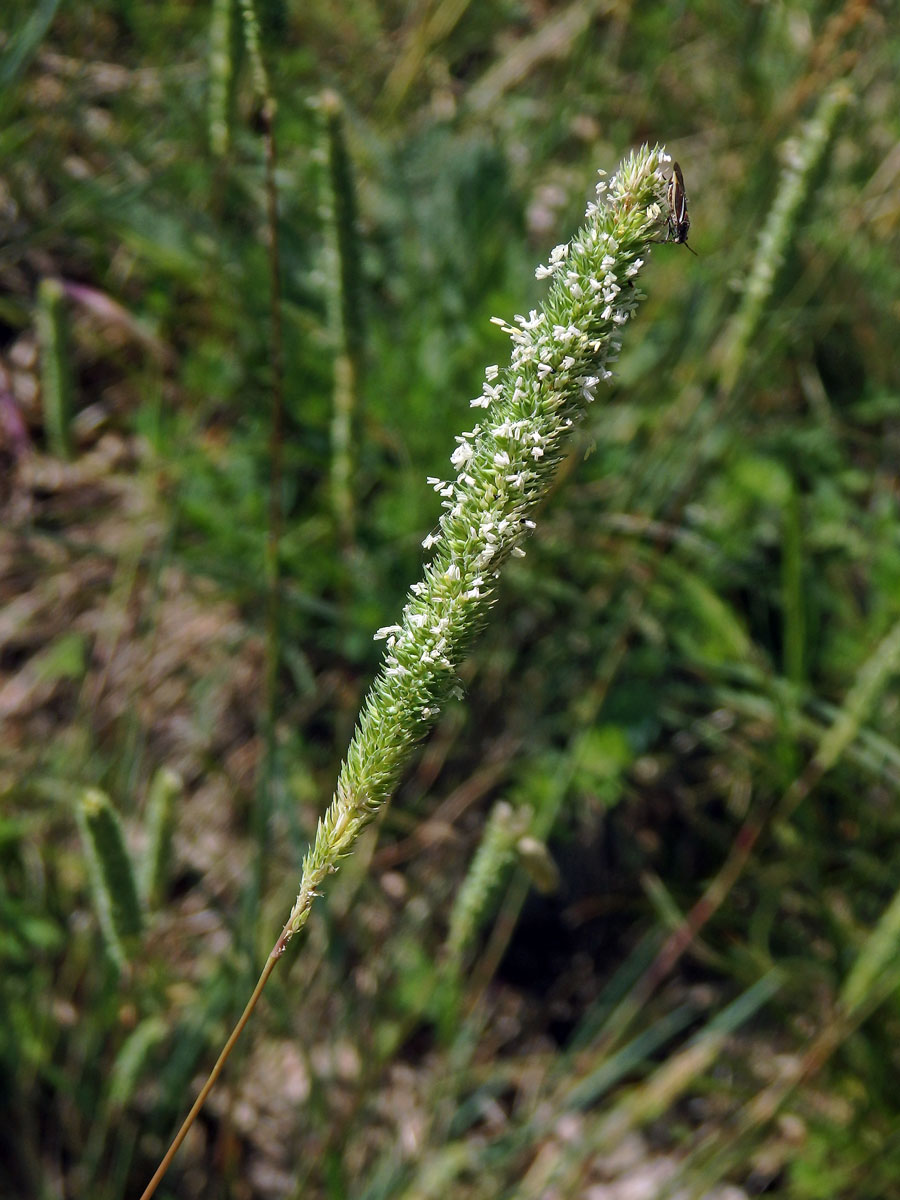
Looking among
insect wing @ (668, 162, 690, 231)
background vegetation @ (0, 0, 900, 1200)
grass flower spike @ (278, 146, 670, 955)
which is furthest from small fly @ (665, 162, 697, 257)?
background vegetation @ (0, 0, 900, 1200)

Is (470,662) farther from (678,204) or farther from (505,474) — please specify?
(505,474)

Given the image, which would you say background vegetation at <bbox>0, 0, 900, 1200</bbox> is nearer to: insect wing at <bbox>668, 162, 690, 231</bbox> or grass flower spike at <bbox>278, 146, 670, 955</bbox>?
insect wing at <bbox>668, 162, 690, 231</bbox>

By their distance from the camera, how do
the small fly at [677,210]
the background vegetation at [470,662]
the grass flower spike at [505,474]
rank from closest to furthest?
the grass flower spike at [505,474] < the small fly at [677,210] < the background vegetation at [470,662]

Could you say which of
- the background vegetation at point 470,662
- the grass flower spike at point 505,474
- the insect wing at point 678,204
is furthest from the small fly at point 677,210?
the background vegetation at point 470,662

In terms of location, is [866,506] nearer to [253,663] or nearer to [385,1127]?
[253,663]

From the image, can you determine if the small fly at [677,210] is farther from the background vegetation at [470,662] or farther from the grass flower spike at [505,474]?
the background vegetation at [470,662]
